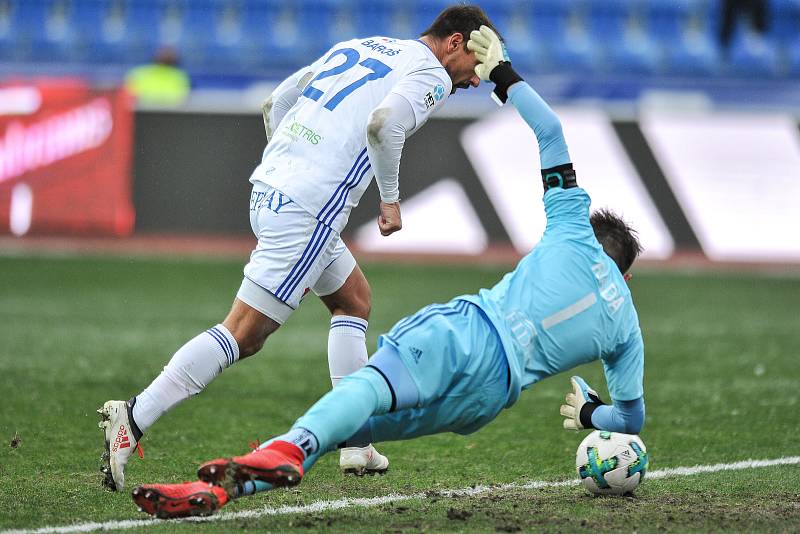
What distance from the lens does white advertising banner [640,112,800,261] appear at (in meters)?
14.5

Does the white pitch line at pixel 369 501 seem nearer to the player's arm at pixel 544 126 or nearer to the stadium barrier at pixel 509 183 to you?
the player's arm at pixel 544 126

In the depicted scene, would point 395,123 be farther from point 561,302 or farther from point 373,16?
point 373,16

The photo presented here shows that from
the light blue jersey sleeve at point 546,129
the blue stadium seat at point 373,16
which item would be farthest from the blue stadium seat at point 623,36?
the light blue jersey sleeve at point 546,129

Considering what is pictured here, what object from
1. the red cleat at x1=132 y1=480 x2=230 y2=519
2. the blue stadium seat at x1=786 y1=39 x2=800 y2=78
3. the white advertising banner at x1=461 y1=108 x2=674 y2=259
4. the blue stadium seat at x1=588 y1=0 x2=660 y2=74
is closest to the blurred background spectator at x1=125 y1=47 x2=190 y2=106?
the white advertising banner at x1=461 y1=108 x2=674 y2=259

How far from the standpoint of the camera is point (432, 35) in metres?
5.01

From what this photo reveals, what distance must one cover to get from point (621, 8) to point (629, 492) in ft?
50.5

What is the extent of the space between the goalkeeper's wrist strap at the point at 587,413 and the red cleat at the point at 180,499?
5.09 feet

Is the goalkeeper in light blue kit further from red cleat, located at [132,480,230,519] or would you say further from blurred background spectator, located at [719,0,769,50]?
blurred background spectator, located at [719,0,769,50]

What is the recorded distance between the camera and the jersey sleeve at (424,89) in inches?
185

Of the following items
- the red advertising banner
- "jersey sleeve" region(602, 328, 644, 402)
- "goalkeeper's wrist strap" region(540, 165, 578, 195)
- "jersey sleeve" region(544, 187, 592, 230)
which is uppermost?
"goalkeeper's wrist strap" region(540, 165, 578, 195)

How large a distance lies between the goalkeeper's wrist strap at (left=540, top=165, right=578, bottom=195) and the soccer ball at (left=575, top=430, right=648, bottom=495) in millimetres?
1161

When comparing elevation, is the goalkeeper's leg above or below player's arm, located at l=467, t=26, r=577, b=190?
below

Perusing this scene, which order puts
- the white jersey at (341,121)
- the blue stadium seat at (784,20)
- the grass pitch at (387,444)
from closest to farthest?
the grass pitch at (387,444) → the white jersey at (341,121) → the blue stadium seat at (784,20)

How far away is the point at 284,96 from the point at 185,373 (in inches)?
51.0
